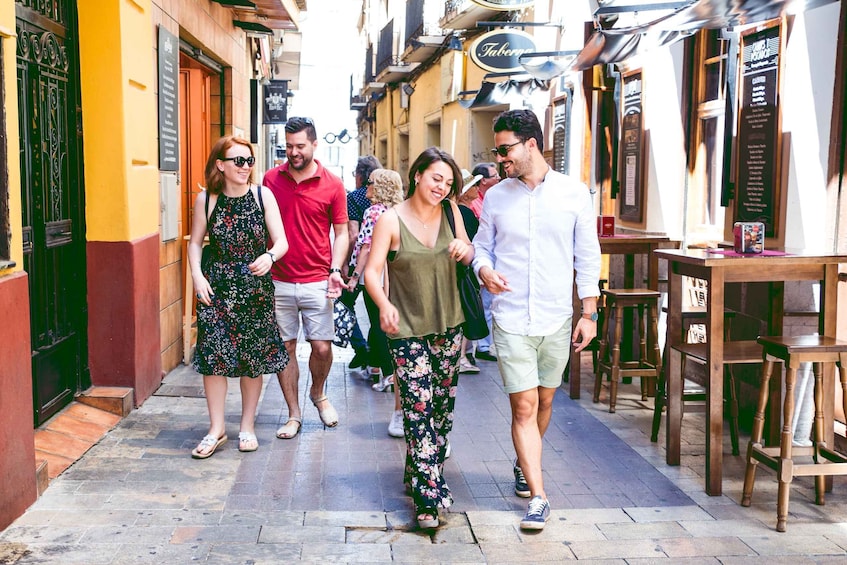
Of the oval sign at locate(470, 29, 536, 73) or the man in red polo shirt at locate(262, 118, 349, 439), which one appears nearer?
the man in red polo shirt at locate(262, 118, 349, 439)

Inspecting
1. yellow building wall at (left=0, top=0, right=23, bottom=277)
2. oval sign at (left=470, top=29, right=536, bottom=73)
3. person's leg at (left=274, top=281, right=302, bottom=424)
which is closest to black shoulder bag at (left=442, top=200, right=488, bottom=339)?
person's leg at (left=274, top=281, right=302, bottom=424)

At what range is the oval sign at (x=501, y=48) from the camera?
13.2 metres

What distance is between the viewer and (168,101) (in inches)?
324

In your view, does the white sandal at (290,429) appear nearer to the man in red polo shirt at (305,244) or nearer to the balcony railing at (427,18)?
the man in red polo shirt at (305,244)

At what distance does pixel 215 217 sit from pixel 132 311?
4.47 ft

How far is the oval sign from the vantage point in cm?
1316

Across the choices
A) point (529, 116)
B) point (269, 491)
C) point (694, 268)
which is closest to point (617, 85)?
point (694, 268)

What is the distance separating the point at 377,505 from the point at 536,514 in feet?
2.75

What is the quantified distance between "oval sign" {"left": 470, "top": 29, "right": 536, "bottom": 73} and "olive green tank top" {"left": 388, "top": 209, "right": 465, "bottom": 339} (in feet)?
28.6

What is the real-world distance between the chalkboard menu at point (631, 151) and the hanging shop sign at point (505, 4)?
3.17 metres

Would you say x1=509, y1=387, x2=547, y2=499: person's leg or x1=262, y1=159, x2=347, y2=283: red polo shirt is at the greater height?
x1=262, y1=159, x2=347, y2=283: red polo shirt

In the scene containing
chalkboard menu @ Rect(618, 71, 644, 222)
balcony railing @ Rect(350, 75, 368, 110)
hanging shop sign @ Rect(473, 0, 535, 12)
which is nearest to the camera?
chalkboard menu @ Rect(618, 71, 644, 222)

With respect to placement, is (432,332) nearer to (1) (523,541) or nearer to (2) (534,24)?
(1) (523,541)

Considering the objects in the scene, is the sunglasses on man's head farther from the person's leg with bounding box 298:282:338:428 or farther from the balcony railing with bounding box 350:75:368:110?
the balcony railing with bounding box 350:75:368:110
